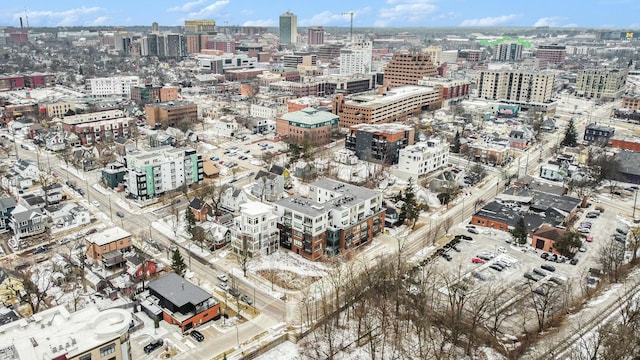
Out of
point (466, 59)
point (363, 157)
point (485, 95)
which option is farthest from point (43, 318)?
point (466, 59)

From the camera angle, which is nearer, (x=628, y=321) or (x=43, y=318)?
(x=43, y=318)

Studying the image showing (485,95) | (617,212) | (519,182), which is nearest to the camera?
(617,212)

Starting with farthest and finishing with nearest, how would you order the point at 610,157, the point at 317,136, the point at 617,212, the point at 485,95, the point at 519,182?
the point at 485,95
the point at 317,136
the point at 610,157
the point at 519,182
the point at 617,212

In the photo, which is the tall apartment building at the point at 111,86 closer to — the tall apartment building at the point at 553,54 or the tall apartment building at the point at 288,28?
the tall apartment building at the point at 553,54

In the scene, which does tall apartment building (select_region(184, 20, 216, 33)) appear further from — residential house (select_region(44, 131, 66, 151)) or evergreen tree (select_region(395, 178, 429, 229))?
evergreen tree (select_region(395, 178, 429, 229))

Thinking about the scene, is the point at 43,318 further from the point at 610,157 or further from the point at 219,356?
the point at 610,157
